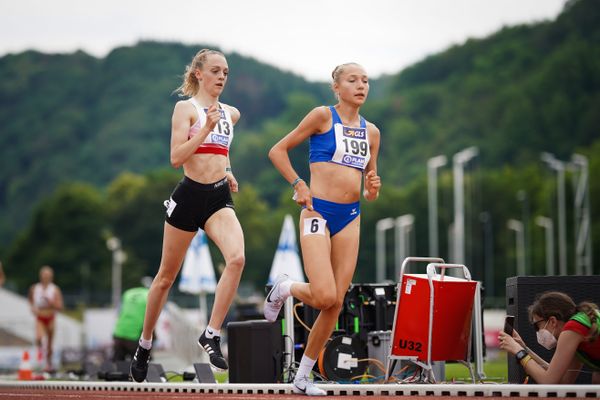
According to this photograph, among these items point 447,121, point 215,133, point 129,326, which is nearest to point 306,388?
point 215,133

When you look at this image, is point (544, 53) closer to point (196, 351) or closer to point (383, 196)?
point (383, 196)

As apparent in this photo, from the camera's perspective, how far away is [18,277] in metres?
132

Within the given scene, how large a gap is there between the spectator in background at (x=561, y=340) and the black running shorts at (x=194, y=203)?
9.11 feet

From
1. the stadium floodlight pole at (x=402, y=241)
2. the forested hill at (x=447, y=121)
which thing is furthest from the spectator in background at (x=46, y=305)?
the forested hill at (x=447, y=121)

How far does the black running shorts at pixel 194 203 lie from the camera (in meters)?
11.0

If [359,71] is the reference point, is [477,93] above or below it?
above

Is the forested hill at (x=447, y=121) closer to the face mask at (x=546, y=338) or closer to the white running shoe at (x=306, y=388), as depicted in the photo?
the face mask at (x=546, y=338)

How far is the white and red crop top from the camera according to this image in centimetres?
1101

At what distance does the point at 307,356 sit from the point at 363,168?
1.65m

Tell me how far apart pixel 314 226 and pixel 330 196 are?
32cm

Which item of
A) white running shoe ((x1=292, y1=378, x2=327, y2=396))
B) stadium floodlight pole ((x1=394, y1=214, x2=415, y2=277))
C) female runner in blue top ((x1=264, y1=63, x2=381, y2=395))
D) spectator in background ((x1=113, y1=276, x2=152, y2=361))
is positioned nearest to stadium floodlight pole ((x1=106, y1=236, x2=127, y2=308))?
stadium floodlight pole ((x1=394, y1=214, x2=415, y2=277))

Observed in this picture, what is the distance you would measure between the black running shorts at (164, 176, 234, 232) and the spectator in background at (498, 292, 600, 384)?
109 inches

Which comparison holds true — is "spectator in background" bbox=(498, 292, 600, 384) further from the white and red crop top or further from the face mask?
the white and red crop top

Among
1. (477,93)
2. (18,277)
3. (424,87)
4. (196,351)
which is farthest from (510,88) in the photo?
(196,351)
